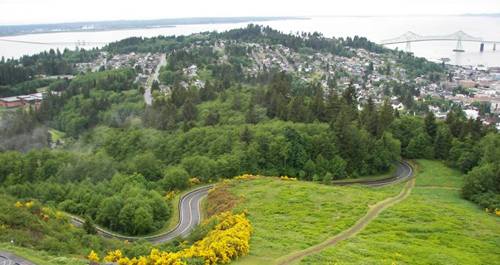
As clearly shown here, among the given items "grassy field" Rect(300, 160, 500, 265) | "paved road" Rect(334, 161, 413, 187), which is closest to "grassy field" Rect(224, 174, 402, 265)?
"grassy field" Rect(300, 160, 500, 265)

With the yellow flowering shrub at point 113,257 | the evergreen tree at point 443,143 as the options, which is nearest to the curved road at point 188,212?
the evergreen tree at point 443,143

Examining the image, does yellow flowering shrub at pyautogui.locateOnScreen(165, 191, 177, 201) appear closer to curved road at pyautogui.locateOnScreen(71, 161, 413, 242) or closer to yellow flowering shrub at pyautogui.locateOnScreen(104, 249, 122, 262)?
curved road at pyautogui.locateOnScreen(71, 161, 413, 242)

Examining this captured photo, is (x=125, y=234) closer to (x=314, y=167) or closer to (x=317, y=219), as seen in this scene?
(x=317, y=219)

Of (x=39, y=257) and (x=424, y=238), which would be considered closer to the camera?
(x=39, y=257)

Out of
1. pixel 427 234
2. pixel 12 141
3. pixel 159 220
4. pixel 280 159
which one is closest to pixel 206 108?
pixel 280 159

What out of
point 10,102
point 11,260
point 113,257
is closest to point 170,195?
point 113,257

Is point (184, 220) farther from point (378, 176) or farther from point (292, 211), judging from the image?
point (378, 176)
